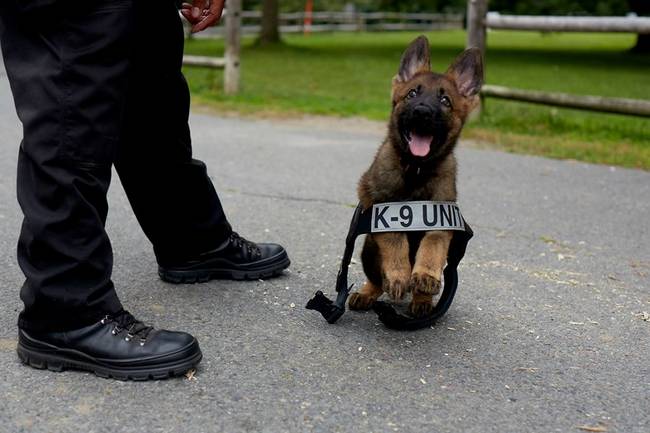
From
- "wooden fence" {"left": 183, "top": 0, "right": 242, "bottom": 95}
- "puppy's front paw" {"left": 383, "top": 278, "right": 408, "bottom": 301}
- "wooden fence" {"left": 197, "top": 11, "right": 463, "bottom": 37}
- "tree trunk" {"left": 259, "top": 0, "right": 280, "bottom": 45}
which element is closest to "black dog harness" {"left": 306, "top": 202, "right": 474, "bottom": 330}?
"puppy's front paw" {"left": 383, "top": 278, "right": 408, "bottom": 301}

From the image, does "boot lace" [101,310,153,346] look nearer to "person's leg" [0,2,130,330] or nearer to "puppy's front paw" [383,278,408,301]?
"person's leg" [0,2,130,330]

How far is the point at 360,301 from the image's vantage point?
151 inches

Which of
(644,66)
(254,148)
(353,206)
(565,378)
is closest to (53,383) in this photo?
(565,378)

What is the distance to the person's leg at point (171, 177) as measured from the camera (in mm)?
3508

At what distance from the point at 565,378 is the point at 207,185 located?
1.78 m

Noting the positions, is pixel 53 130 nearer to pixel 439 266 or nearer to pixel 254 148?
pixel 439 266

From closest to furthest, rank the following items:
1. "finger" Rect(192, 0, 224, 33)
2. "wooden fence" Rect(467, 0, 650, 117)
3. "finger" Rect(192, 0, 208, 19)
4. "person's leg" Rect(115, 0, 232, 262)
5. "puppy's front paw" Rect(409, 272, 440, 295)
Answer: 1. "puppy's front paw" Rect(409, 272, 440, 295)
2. "person's leg" Rect(115, 0, 232, 262)
3. "finger" Rect(192, 0, 224, 33)
4. "finger" Rect(192, 0, 208, 19)
5. "wooden fence" Rect(467, 0, 650, 117)

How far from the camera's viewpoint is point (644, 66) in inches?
888

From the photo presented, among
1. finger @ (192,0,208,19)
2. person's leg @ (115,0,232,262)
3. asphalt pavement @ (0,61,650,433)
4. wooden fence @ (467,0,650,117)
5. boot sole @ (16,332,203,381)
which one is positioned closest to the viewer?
asphalt pavement @ (0,61,650,433)

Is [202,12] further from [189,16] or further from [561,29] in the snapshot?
[561,29]

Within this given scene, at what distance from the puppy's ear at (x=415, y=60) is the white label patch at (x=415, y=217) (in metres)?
0.69

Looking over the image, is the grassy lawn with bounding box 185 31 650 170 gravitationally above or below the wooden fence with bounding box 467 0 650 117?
below

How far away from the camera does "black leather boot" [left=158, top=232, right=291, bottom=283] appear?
4027 mm

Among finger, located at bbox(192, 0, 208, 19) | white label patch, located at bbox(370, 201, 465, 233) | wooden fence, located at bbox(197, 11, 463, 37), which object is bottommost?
wooden fence, located at bbox(197, 11, 463, 37)
